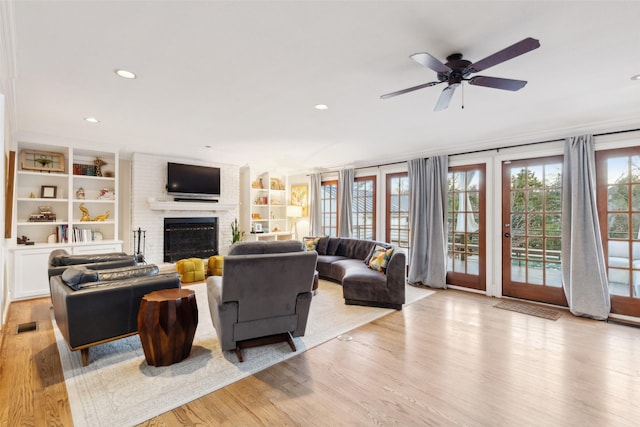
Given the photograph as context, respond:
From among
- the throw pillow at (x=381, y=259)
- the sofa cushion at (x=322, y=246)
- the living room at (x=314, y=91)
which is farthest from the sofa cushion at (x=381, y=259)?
the sofa cushion at (x=322, y=246)

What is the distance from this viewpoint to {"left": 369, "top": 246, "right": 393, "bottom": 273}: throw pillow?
4.46m

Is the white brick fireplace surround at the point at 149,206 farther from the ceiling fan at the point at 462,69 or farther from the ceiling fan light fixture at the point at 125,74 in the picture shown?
the ceiling fan at the point at 462,69

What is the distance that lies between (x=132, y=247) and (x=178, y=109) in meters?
3.31

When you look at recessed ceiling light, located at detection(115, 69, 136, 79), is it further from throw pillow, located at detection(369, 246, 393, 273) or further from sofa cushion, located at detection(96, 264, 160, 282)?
throw pillow, located at detection(369, 246, 393, 273)

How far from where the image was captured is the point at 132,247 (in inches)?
223

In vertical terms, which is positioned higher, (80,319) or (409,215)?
(409,215)

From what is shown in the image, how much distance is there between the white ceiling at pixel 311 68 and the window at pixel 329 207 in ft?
8.43

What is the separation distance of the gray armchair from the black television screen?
12.2 feet

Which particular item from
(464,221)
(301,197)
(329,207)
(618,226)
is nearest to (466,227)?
(464,221)

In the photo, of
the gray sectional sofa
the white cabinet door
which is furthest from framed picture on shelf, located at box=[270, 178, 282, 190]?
the white cabinet door

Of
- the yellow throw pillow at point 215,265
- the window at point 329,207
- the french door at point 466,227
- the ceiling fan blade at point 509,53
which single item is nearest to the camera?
the ceiling fan blade at point 509,53

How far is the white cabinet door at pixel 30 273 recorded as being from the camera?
4.30 meters

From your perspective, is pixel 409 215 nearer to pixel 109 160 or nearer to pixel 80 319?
pixel 80 319

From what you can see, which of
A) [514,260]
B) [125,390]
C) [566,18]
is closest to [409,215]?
[514,260]
